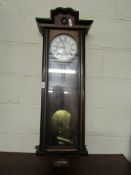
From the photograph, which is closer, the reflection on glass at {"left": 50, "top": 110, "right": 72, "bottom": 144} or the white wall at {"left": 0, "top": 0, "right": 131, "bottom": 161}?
the reflection on glass at {"left": 50, "top": 110, "right": 72, "bottom": 144}

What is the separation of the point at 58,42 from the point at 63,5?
267mm

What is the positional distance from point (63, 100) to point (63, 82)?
94mm

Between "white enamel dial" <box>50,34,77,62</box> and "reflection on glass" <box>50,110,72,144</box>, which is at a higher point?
"white enamel dial" <box>50,34,77,62</box>

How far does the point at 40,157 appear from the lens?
1140mm

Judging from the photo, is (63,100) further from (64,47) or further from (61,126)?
(64,47)

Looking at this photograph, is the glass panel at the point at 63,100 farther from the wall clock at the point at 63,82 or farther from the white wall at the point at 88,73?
the white wall at the point at 88,73

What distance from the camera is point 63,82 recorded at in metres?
1.22

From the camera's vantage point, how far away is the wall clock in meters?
1.17

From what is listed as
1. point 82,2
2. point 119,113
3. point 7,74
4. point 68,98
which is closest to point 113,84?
point 119,113

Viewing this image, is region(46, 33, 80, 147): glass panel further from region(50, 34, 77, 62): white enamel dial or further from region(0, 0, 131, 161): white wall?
region(0, 0, 131, 161): white wall

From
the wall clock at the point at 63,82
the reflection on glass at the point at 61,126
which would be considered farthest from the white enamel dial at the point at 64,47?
the reflection on glass at the point at 61,126

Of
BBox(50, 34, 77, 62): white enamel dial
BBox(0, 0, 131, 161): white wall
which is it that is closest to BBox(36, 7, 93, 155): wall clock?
BBox(50, 34, 77, 62): white enamel dial

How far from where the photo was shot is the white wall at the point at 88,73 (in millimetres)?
1316

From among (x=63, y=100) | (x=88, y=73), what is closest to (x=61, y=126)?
(x=63, y=100)
